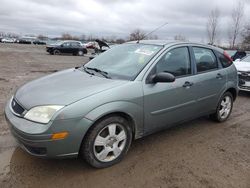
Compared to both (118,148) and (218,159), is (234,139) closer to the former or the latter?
(218,159)

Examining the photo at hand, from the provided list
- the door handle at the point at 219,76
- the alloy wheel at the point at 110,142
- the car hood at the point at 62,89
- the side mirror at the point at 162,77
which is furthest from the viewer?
the door handle at the point at 219,76

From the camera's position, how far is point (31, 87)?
3234mm

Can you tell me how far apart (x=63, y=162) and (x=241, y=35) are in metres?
32.7

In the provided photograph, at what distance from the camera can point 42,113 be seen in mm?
2582

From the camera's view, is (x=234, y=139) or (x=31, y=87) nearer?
(x=31, y=87)

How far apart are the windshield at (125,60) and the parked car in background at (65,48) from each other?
846 inches

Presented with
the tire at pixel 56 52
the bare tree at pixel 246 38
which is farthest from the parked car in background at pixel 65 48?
the bare tree at pixel 246 38

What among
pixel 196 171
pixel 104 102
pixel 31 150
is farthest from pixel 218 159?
pixel 31 150

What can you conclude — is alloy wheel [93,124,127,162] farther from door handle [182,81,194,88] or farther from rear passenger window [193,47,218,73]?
rear passenger window [193,47,218,73]

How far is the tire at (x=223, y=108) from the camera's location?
465 centimetres

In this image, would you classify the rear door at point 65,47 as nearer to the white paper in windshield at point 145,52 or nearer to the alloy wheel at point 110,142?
the white paper in windshield at point 145,52

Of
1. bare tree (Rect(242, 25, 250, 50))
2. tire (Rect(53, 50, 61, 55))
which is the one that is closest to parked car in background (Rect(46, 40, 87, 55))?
tire (Rect(53, 50, 61, 55))

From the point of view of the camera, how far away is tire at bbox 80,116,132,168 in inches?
110

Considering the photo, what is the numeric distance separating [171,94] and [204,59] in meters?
1.25
